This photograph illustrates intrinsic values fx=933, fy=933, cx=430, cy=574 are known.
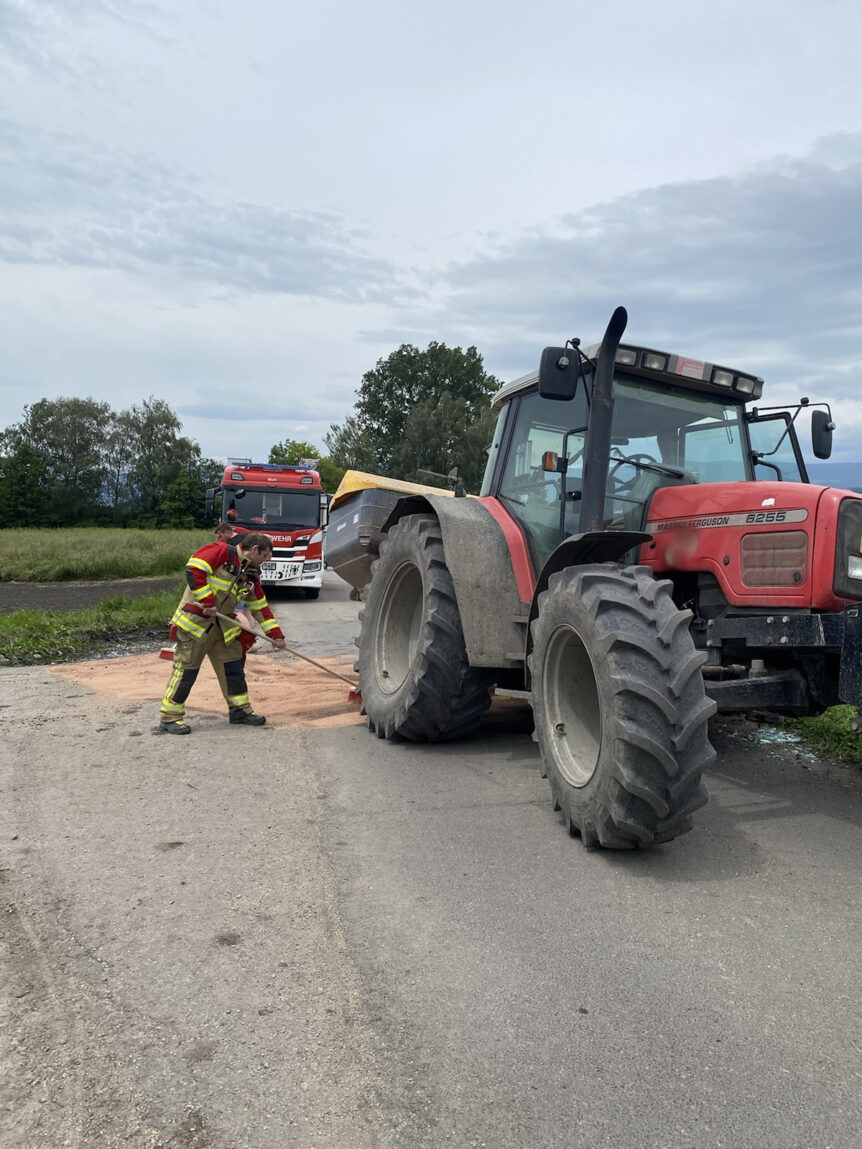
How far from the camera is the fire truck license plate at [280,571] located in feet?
59.0

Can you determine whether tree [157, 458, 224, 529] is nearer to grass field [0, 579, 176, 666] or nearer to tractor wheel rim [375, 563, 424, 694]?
grass field [0, 579, 176, 666]

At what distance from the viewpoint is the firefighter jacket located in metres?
6.79

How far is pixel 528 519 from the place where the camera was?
19.1 feet

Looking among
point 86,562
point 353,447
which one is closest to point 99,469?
point 353,447

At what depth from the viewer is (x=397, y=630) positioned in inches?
267

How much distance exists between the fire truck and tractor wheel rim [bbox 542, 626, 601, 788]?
45.1ft

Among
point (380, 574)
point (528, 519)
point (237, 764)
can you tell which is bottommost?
point (237, 764)

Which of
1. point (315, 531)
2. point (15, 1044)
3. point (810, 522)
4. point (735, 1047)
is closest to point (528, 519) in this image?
point (810, 522)

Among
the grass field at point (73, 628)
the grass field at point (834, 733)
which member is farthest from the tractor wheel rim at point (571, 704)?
Answer: the grass field at point (73, 628)

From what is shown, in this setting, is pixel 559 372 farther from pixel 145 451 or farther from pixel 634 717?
pixel 145 451

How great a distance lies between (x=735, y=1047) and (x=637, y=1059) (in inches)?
11.6

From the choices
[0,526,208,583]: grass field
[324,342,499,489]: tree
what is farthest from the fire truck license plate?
[324,342,499,489]: tree

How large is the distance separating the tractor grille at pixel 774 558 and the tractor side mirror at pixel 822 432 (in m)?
1.48

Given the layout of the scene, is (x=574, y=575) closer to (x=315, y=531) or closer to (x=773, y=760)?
(x=773, y=760)
